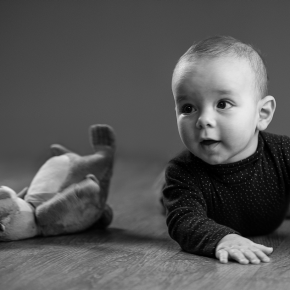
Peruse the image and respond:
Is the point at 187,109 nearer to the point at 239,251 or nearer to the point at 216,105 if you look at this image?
the point at 216,105

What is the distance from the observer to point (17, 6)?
3674mm

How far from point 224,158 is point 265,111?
165 mm

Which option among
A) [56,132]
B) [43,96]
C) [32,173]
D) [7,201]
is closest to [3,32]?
[43,96]

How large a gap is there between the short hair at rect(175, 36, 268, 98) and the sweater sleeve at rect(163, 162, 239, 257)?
28 centimetres

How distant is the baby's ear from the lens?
136 centimetres

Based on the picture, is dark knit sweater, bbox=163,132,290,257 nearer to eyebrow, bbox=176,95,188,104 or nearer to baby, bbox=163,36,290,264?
baby, bbox=163,36,290,264

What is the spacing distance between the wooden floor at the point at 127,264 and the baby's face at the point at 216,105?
10.2 inches

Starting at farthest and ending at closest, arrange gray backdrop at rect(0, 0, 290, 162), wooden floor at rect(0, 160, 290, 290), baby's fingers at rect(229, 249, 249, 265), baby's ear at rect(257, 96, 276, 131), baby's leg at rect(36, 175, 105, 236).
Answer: gray backdrop at rect(0, 0, 290, 162), baby's leg at rect(36, 175, 105, 236), baby's ear at rect(257, 96, 276, 131), baby's fingers at rect(229, 249, 249, 265), wooden floor at rect(0, 160, 290, 290)

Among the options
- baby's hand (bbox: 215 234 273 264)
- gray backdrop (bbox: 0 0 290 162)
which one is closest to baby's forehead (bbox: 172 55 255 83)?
baby's hand (bbox: 215 234 273 264)

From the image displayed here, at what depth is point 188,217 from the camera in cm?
130

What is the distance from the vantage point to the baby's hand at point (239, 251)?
3.80 ft

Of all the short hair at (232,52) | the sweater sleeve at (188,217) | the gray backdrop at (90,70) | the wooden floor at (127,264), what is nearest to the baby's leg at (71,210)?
the wooden floor at (127,264)

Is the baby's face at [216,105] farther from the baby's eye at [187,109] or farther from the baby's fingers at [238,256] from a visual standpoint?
the baby's fingers at [238,256]

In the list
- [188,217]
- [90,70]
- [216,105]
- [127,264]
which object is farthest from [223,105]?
[90,70]
